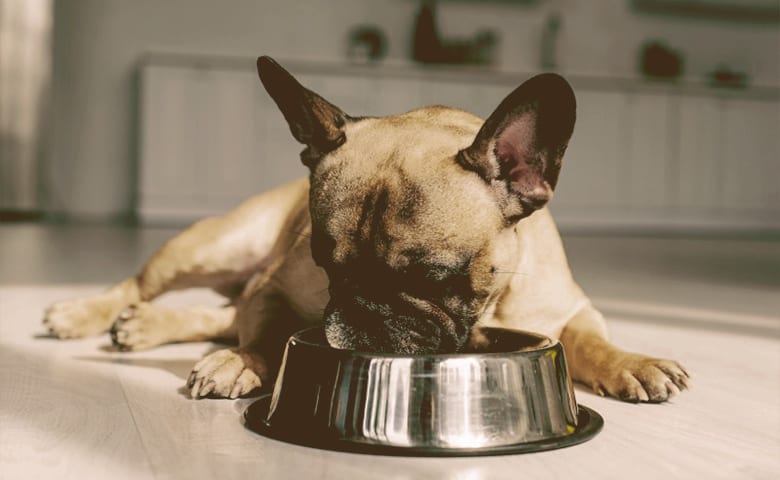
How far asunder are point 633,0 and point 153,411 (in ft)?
24.8

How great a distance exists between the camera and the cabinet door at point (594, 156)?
7.51 m

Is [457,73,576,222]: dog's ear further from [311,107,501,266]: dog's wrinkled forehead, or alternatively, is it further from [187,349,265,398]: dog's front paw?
[187,349,265,398]: dog's front paw

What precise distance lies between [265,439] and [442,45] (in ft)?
21.7

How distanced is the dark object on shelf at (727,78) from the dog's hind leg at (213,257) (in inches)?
254

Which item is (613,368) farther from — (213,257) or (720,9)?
(720,9)

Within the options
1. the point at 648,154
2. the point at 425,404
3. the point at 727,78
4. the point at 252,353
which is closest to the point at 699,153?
the point at 648,154

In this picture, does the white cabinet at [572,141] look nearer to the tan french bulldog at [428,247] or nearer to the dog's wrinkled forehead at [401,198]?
the tan french bulldog at [428,247]

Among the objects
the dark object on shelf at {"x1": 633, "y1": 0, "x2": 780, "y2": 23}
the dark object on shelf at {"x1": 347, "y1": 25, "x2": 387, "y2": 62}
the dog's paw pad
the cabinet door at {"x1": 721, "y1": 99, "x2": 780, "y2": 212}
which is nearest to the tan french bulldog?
the dog's paw pad

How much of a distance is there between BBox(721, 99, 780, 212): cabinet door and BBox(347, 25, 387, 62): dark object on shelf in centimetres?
301

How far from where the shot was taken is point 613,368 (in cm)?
166

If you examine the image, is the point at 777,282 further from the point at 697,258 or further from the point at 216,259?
the point at 216,259

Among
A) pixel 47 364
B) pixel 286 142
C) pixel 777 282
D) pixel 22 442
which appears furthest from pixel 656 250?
pixel 22 442

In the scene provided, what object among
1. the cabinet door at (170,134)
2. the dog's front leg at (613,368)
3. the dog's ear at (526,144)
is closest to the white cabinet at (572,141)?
the cabinet door at (170,134)

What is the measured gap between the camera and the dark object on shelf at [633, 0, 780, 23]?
814 cm
